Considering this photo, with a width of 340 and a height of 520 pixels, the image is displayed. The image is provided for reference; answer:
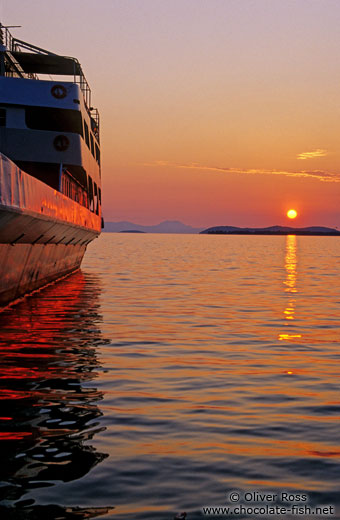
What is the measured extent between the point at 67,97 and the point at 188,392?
1788 cm

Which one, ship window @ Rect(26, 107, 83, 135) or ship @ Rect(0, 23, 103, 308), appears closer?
ship @ Rect(0, 23, 103, 308)

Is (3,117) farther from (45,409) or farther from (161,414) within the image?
(161,414)

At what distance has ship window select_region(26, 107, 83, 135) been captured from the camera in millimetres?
24750

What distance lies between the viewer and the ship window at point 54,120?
2475 cm

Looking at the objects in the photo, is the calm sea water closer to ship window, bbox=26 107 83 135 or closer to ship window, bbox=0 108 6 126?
ship window, bbox=0 108 6 126

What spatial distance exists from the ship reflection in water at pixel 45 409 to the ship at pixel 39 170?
2020 millimetres

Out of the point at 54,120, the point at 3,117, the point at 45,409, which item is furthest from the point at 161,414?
the point at 54,120

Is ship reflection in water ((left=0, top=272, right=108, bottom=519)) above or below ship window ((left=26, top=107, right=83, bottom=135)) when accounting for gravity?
below

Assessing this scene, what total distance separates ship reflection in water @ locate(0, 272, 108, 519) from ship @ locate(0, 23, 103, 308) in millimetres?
2020

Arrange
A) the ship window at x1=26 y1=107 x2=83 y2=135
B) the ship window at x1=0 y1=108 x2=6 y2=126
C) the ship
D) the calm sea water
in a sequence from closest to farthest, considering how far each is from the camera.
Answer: the calm sea water → the ship → the ship window at x1=0 y1=108 x2=6 y2=126 → the ship window at x1=26 y1=107 x2=83 y2=135

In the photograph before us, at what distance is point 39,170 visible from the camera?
25.1 metres

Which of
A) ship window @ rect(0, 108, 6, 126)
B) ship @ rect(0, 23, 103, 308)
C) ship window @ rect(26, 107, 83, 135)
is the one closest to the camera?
ship @ rect(0, 23, 103, 308)

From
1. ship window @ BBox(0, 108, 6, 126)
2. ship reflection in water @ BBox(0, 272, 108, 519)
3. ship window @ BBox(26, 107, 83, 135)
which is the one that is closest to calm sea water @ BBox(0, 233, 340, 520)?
ship reflection in water @ BBox(0, 272, 108, 519)

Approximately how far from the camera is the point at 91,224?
100 ft
